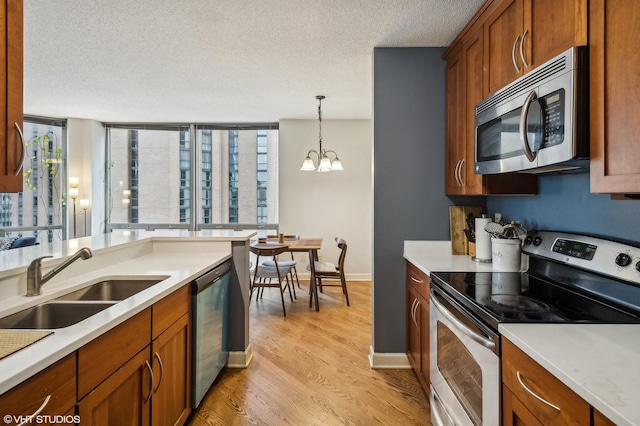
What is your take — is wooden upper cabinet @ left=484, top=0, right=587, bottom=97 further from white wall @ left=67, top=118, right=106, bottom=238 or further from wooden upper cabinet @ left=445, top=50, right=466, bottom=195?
white wall @ left=67, top=118, right=106, bottom=238

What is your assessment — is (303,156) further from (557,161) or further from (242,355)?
(557,161)

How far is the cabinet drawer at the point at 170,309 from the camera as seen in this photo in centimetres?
158

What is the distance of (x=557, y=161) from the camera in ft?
4.52

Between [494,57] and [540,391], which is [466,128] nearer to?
[494,57]

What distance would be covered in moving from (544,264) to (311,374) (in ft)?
5.65

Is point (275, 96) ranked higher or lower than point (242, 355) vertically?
higher

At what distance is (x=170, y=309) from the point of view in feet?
5.68

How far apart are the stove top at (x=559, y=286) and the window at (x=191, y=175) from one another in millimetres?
4429

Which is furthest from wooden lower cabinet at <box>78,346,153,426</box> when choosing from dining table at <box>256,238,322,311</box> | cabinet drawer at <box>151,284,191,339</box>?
dining table at <box>256,238,322,311</box>

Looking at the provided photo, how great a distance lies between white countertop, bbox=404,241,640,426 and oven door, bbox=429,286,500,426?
166 mm

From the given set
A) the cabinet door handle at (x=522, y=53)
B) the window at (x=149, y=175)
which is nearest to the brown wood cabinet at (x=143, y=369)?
the cabinet door handle at (x=522, y=53)

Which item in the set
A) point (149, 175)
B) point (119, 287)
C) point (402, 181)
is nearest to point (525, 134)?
point (402, 181)

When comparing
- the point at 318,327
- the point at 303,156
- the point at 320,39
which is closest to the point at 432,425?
the point at 318,327

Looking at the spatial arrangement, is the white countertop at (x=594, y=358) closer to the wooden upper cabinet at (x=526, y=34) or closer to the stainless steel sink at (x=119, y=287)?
the wooden upper cabinet at (x=526, y=34)
